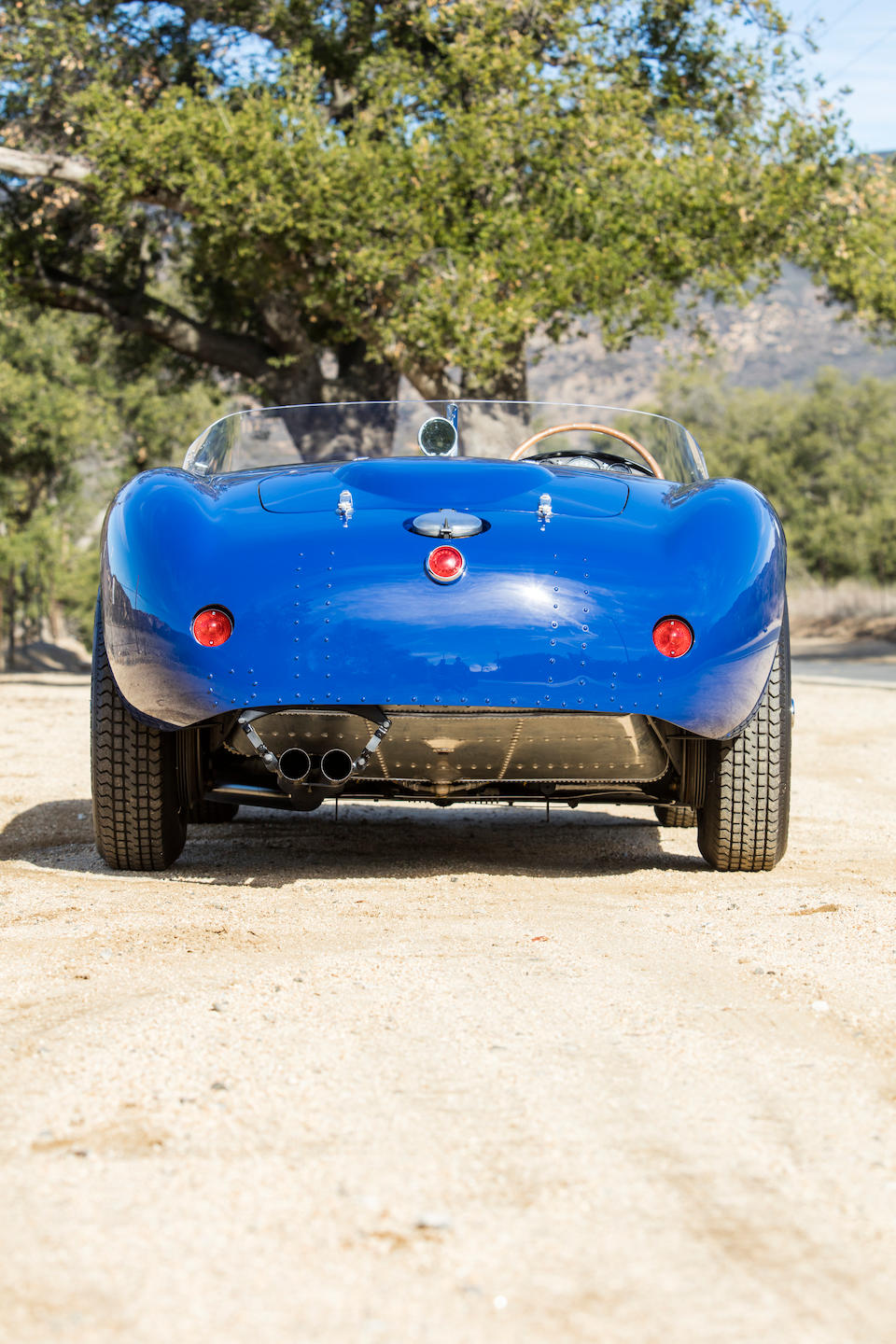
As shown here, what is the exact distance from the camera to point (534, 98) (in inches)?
645

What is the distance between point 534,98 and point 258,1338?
16.5 m

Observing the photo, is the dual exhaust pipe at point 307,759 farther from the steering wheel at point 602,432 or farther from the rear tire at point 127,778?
the steering wheel at point 602,432

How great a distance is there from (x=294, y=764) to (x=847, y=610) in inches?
1364

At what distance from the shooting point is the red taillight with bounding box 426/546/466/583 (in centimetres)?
389

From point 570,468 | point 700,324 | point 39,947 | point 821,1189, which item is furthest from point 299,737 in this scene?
point 700,324

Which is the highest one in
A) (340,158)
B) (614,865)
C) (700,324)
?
(340,158)

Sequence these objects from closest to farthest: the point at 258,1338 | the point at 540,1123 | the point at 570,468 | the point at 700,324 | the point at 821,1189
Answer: the point at 258,1338, the point at 821,1189, the point at 540,1123, the point at 570,468, the point at 700,324

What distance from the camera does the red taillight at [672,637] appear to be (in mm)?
3941

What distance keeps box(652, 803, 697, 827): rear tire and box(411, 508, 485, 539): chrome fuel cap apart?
2.48 m

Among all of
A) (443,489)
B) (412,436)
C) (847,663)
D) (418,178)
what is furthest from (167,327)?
(443,489)

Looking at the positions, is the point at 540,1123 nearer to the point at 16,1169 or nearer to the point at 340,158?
the point at 16,1169

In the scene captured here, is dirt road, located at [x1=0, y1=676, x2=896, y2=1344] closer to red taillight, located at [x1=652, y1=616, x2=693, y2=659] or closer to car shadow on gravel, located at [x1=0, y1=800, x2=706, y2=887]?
car shadow on gravel, located at [x1=0, y1=800, x2=706, y2=887]

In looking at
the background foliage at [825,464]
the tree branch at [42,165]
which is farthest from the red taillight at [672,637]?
the background foliage at [825,464]

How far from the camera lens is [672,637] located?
3.95 m
